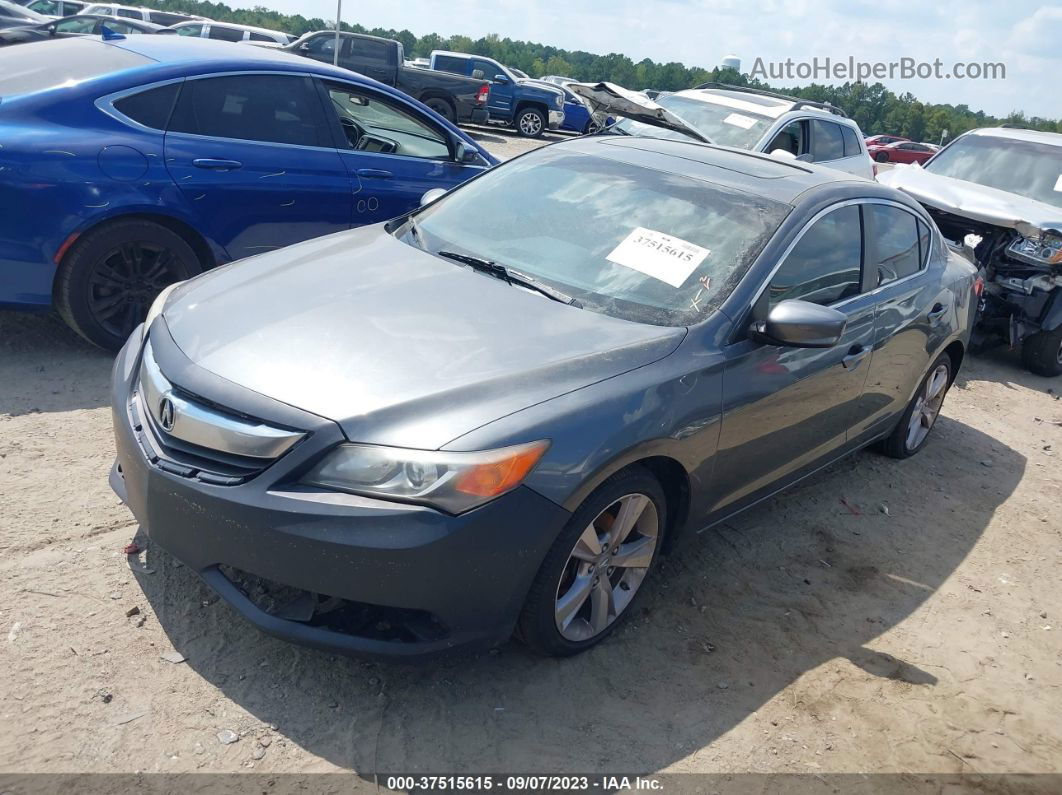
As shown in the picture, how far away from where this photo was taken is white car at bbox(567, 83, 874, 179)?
352 inches

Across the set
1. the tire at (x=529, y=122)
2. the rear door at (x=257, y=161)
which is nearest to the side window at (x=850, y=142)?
the rear door at (x=257, y=161)

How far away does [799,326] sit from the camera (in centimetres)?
339

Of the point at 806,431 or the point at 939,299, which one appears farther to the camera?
the point at 939,299

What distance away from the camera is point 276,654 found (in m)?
3.06

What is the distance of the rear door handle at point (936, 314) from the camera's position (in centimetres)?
492

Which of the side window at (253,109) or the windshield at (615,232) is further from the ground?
the side window at (253,109)

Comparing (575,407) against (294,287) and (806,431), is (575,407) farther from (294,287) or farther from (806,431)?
(806,431)

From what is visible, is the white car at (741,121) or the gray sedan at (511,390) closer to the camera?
the gray sedan at (511,390)

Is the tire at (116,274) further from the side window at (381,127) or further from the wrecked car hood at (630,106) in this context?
the wrecked car hood at (630,106)

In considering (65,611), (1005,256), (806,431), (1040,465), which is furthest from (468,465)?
(1005,256)

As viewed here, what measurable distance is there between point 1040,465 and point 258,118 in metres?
5.40

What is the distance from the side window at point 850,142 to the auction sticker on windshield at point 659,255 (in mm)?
7637

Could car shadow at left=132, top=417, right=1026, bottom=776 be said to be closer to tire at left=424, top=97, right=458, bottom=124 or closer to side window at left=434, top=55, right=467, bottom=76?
tire at left=424, top=97, right=458, bottom=124

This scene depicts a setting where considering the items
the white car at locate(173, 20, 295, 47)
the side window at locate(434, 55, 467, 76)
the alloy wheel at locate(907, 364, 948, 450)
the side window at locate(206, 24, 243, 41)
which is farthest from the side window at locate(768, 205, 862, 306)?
the side window at locate(434, 55, 467, 76)
